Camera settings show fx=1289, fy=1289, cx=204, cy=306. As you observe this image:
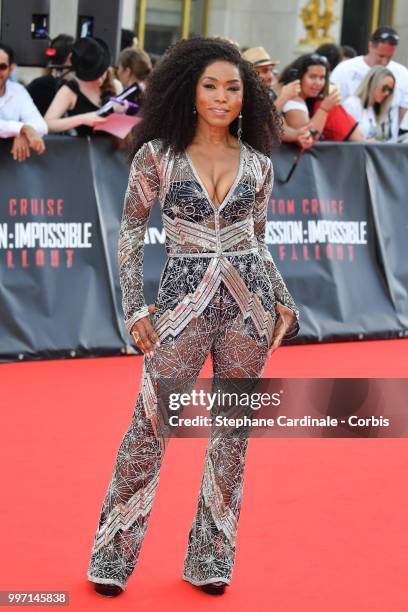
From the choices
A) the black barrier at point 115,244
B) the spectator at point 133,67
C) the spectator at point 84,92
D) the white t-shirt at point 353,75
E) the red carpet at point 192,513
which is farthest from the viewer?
the white t-shirt at point 353,75

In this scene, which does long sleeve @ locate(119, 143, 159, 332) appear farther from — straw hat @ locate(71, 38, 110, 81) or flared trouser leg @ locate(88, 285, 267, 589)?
straw hat @ locate(71, 38, 110, 81)

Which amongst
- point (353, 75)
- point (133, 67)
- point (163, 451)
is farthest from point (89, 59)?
point (163, 451)

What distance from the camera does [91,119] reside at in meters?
8.56

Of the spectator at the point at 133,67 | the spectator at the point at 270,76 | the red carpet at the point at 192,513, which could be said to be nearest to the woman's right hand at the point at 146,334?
the red carpet at the point at 192,513

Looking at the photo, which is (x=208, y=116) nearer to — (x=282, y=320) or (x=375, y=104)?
(x=282, y=320)

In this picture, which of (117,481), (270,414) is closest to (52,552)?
(117,481)

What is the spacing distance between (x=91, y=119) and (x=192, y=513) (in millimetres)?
3964

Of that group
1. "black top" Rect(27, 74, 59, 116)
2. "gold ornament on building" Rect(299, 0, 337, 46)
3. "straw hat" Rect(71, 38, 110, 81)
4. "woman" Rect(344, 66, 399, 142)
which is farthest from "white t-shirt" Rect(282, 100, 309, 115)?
"gold ornament on building" Rect(299, 0, 337, 46)

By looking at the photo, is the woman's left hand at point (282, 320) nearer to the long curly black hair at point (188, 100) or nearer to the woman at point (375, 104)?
the long curly black hair at point (188, 100)

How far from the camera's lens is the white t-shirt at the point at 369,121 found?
10539 mm

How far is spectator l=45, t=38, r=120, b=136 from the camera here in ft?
28.3

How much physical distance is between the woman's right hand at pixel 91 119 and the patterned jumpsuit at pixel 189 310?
14.4ft

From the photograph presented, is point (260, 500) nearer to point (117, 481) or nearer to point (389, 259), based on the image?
point (117, 481)

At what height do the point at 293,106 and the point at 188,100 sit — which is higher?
the point at 188,100
